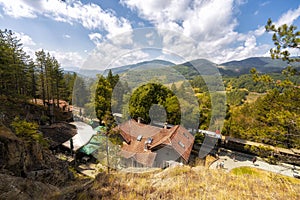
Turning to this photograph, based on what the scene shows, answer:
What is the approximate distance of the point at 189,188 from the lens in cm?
378

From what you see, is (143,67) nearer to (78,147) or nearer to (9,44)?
(78,147)

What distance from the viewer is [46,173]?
15.7 ft

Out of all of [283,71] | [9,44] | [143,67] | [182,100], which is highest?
[9,44]

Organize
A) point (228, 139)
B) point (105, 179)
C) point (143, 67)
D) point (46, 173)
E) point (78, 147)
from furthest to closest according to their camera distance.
Answer: point (228, 139)
point (78, 147)
point (143, 67)
point (46, 173)
point (105, 179)

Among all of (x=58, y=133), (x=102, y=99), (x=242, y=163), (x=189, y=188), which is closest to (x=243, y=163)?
(x=242, y=163)

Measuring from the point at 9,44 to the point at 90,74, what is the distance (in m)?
16.4

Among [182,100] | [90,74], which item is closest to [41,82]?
[90,74]

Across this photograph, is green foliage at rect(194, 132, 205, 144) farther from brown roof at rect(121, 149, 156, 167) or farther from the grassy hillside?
the grassy hillside

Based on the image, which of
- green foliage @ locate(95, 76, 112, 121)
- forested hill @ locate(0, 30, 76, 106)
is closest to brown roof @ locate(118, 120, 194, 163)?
green foliage @ locate(95, 76, 112, 121)

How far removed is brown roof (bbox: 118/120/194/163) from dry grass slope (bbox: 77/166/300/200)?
4.21 meters

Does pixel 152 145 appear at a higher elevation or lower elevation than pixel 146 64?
lower

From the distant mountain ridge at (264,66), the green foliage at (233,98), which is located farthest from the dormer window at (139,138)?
the green foliage at (233,98)

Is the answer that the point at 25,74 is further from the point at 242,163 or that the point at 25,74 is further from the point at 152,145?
the point at 242,163

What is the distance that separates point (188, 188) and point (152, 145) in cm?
611
